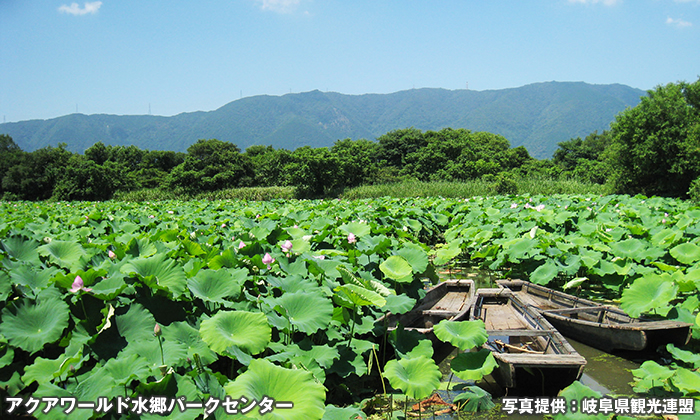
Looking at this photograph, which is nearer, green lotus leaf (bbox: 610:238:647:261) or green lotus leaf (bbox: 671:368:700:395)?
green lotus leaf (bbox: 671:368:700:395)

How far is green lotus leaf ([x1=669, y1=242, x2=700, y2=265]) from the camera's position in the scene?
13.8 ft

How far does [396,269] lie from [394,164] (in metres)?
48.0

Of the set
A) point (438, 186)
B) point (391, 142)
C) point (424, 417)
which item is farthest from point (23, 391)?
point (391, 142)

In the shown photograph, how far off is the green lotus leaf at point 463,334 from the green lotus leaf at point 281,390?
108 centimetres

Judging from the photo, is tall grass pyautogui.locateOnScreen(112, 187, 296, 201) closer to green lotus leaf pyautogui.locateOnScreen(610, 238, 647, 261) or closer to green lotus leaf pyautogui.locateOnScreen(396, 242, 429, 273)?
green lotus leaf pyautogui.locateOnScreen(610, 238, 647, 261)

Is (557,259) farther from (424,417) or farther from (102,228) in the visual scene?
(102,228)

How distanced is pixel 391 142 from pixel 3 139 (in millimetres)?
49734

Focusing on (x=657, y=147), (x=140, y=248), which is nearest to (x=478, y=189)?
(x=657, y=147)

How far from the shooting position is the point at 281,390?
65.2 inches

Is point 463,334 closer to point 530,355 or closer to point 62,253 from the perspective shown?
point 530,355

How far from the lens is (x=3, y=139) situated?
167 ft

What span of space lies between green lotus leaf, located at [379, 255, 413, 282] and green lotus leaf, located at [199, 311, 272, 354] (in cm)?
123

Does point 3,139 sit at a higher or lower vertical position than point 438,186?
higher

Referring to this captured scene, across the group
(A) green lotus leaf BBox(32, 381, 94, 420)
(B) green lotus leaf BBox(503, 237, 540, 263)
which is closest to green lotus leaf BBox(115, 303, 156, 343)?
(A) green lotus leaf BBox(32, 381, 94, 420)
